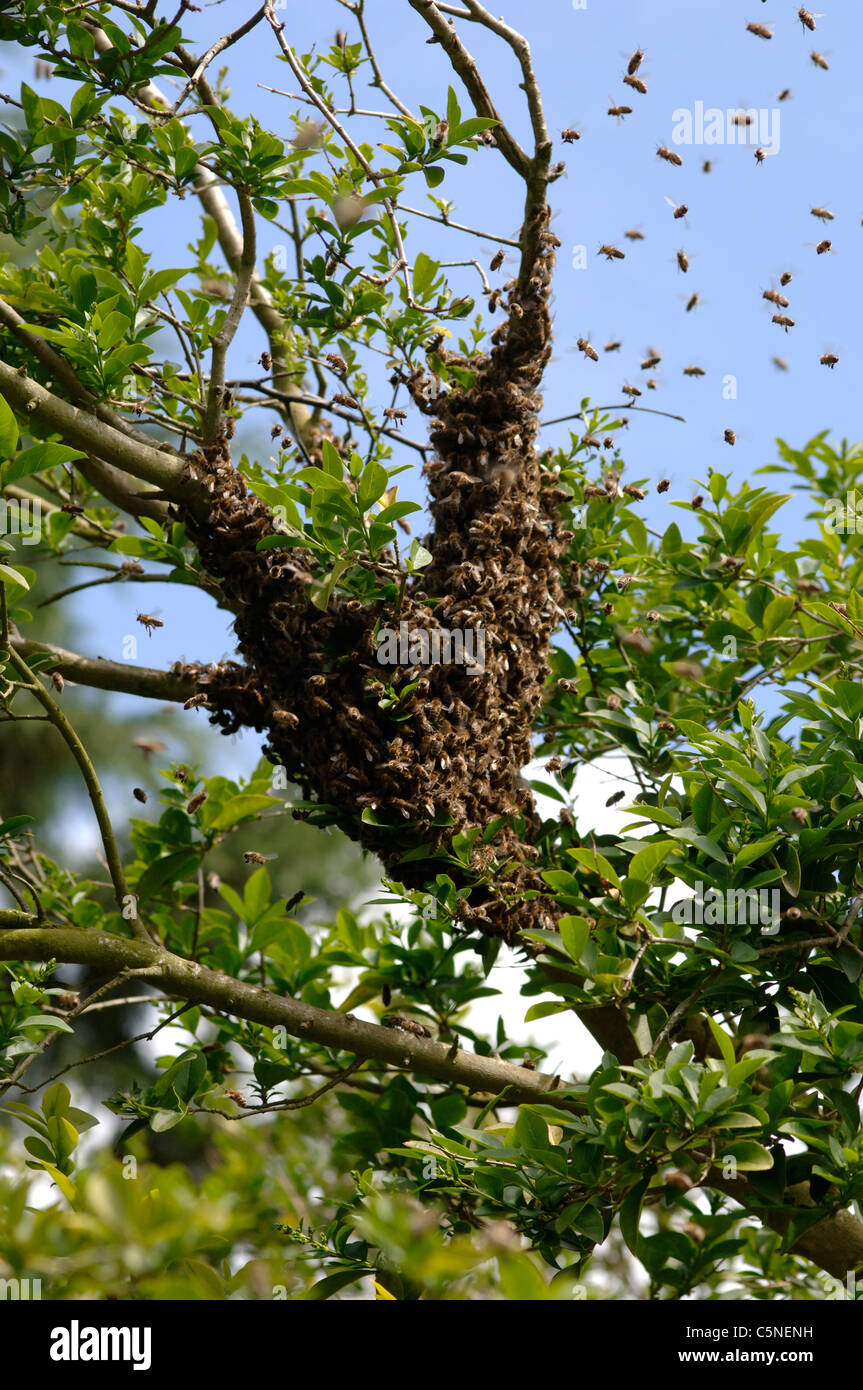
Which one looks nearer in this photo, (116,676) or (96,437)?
(96,437)

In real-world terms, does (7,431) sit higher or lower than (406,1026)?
higher

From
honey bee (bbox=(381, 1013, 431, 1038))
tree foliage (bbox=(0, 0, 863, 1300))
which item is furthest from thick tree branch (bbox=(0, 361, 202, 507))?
honey bee (bbox=(381, 1013, 431, 1038))

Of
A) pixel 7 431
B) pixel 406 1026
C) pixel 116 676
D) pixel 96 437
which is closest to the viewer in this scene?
pixel 7 431

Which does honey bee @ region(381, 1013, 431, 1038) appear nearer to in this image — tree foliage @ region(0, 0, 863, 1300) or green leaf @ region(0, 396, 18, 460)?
tree foliage @ region(0, 0, 863, 1300)

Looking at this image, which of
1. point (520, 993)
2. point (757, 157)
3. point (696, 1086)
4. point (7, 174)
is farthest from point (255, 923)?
point (757, 157)

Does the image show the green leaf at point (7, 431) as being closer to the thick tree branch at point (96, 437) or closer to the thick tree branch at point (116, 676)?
the thick tree branch at point (96, 437)

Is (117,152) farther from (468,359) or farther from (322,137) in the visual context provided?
(468,359)

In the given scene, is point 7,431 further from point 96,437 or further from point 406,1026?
point 406,1026

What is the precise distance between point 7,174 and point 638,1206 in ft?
9.89

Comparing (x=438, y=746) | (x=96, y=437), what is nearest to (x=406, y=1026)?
(x=438, y=746)

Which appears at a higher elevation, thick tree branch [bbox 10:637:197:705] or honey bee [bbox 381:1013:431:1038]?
thick tree branch [bbox 10:637:197:705]

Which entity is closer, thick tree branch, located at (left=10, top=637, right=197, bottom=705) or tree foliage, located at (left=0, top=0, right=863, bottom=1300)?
tree foliage, located at (left=0, top=0, right=863, bottom=1300)

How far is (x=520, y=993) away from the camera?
3.41 meters
